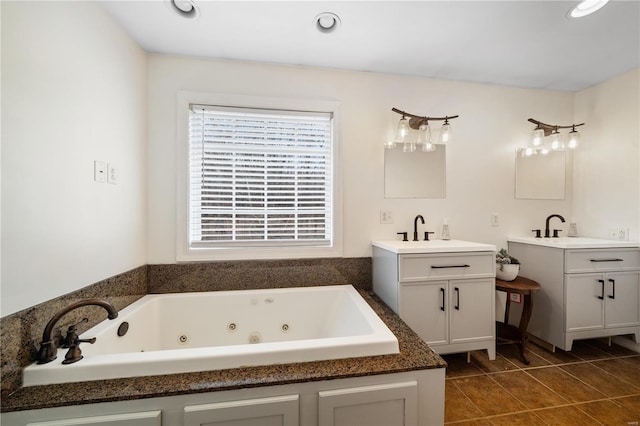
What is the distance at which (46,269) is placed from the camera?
112 centimetres

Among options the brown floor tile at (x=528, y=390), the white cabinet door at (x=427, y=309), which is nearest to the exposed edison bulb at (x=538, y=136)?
the white cabinet door at (x=427, y=309)

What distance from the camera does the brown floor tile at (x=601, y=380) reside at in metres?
1.68

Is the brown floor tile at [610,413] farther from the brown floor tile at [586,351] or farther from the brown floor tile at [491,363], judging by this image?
the brown floor tile at [586,351]

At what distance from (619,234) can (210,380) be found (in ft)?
10.8

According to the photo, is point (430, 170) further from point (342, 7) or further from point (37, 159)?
point (37, 159)

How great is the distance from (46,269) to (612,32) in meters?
3.46

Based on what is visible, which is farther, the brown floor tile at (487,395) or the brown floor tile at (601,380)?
the brown floor tile at (601,380)

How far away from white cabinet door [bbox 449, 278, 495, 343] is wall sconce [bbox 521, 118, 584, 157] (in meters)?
1.42

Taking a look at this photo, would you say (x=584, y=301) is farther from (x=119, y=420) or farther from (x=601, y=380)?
(x=119, y=420)

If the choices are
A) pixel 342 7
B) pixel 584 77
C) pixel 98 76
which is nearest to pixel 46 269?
pixel 98 76

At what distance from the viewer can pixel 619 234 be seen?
2258 millimetres

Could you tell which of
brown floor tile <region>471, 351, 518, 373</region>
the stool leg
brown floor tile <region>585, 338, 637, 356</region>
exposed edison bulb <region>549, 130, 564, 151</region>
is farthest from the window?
brown floor tile <region>585, 338, 637, 356</region>

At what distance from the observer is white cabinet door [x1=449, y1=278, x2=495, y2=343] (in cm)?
185

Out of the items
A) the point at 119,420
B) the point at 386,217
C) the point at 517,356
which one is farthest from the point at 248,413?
the point at 517,356
